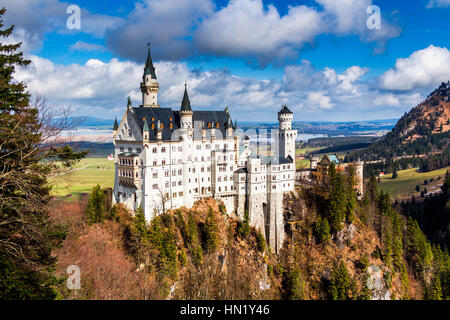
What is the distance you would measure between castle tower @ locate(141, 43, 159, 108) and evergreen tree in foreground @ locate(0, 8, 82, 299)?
134 ft

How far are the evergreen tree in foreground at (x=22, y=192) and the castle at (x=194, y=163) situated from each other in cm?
3164

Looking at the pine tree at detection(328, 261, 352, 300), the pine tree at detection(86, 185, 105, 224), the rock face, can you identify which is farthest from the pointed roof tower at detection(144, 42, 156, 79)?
the rock face

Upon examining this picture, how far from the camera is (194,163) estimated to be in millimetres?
70312

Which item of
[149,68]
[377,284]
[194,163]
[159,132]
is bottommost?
[377,284]

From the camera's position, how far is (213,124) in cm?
7419

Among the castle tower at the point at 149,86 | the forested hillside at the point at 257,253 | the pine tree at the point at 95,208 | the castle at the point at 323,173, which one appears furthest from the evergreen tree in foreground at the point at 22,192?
the castle at the point at 323,173

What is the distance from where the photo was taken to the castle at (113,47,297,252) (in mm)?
62625

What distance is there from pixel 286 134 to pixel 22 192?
62001 mm

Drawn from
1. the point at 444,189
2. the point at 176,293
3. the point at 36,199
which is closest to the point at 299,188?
the point at 176,293

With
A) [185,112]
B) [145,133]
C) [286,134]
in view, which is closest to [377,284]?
[286,134]

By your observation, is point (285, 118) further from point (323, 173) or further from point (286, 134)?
point (323, 173)

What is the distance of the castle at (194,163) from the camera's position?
205ft

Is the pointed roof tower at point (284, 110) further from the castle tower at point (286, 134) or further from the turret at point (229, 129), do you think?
the turret at point (229, 129)

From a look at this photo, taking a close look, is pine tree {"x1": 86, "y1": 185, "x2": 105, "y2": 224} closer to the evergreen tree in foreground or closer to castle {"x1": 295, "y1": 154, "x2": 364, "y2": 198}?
the evergreen tree in foreground
